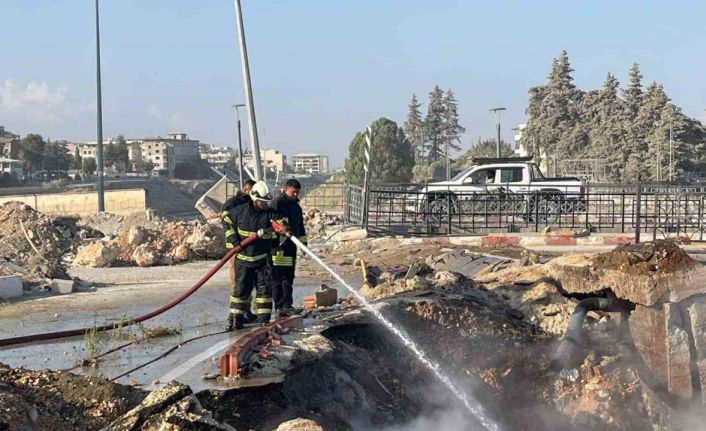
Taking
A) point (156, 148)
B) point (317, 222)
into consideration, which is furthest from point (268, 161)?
point (156, 148)

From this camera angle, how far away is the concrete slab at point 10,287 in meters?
12.4

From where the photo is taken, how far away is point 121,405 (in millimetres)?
5426

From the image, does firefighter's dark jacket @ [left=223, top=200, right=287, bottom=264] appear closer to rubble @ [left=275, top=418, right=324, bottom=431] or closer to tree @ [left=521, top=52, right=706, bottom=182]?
rubble @ [left=275, top=418, right=324, bottom=431]

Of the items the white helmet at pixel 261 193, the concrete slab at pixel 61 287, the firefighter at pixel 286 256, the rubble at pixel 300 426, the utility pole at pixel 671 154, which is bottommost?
the concrete slab at pixel 61 287

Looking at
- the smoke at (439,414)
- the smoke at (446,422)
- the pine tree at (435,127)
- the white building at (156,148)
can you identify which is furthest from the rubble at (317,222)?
the white building at (156,148)

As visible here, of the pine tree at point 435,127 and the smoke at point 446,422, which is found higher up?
the pine tree at point 435,127

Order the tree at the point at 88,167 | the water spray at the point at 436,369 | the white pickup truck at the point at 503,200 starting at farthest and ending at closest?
the tree at the point at 88,167 → the white pickup truck at the point at 503,200 → the water spray at the point at 436,369

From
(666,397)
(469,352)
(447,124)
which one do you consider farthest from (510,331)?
(447,124)

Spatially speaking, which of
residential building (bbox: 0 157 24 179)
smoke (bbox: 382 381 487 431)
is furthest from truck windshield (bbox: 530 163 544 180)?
residential building (bbox: 0 157 24 179)

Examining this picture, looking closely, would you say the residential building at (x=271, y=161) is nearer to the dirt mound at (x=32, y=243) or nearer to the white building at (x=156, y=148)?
the dirt mound at (x=32, y=243)

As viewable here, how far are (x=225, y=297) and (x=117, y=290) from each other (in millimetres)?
2322

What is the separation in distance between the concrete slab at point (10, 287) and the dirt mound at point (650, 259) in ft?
29.6

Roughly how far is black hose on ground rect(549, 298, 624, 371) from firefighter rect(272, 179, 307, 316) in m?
2.97

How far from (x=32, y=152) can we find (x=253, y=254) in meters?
101
